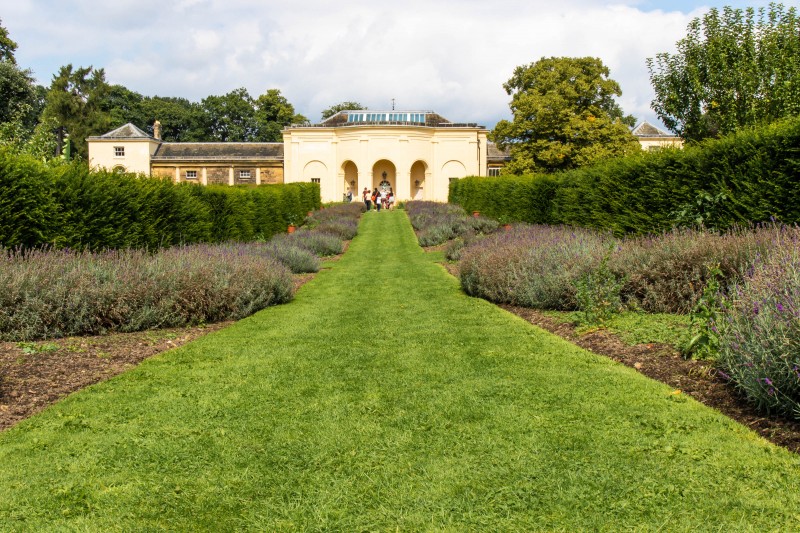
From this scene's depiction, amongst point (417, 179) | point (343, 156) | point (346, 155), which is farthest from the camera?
point (417, 179)

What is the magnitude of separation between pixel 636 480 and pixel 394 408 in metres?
1.90

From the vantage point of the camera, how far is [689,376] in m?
5.62

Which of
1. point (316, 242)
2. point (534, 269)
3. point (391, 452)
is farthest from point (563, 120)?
point (391, 452)

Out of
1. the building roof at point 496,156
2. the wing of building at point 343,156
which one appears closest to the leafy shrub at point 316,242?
the wing of building at point 343,156

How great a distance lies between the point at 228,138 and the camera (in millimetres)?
81688

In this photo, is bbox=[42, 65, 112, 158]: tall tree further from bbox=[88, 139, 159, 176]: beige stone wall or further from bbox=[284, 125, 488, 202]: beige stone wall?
bbox=[284, 125, 488, 202]: beige stone wall

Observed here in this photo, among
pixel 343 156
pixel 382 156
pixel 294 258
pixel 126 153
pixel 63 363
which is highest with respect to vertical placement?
pixel 126 153

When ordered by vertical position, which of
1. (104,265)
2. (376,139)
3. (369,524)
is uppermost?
(376,139)

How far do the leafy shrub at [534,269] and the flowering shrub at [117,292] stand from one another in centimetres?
376

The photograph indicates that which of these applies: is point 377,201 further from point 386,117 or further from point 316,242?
point 316,242

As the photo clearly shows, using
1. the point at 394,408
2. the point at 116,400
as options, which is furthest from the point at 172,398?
the point at 394,408

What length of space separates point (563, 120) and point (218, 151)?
33.6 meters

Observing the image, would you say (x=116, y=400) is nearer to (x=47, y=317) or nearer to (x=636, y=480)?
(x=47, y=317)

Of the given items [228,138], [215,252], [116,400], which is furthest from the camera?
[228,138]
